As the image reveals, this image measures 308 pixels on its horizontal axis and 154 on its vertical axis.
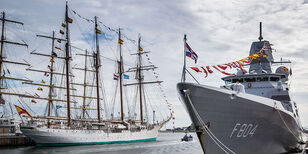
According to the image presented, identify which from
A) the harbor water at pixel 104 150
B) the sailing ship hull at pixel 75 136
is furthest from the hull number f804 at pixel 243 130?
the sailing ship hull at pixel 75 136

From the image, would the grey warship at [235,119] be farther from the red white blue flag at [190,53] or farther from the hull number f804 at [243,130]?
the red white blue flag at [190,53]

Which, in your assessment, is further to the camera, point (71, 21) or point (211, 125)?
point (71, 21)

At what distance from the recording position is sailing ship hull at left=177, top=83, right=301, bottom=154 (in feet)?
45.0

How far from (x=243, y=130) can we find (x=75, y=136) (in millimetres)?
33076

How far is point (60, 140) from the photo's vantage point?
133 ft

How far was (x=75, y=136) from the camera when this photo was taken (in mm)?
42469

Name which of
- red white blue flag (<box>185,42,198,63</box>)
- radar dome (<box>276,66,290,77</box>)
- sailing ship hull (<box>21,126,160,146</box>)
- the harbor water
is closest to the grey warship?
red white blue flag (<box>185,42,198,63</box>)

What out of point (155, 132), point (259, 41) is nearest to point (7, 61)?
point (155, 132)

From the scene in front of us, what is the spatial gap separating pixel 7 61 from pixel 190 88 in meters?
39.4

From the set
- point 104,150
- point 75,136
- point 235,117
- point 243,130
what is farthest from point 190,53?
point 75,136

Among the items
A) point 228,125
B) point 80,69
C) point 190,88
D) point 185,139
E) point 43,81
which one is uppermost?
point 80,69

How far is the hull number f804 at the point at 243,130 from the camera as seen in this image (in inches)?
570

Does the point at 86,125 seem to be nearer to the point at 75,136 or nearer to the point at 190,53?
the point at 75,136

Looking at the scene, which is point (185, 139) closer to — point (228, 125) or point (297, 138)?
point (297, 138)
